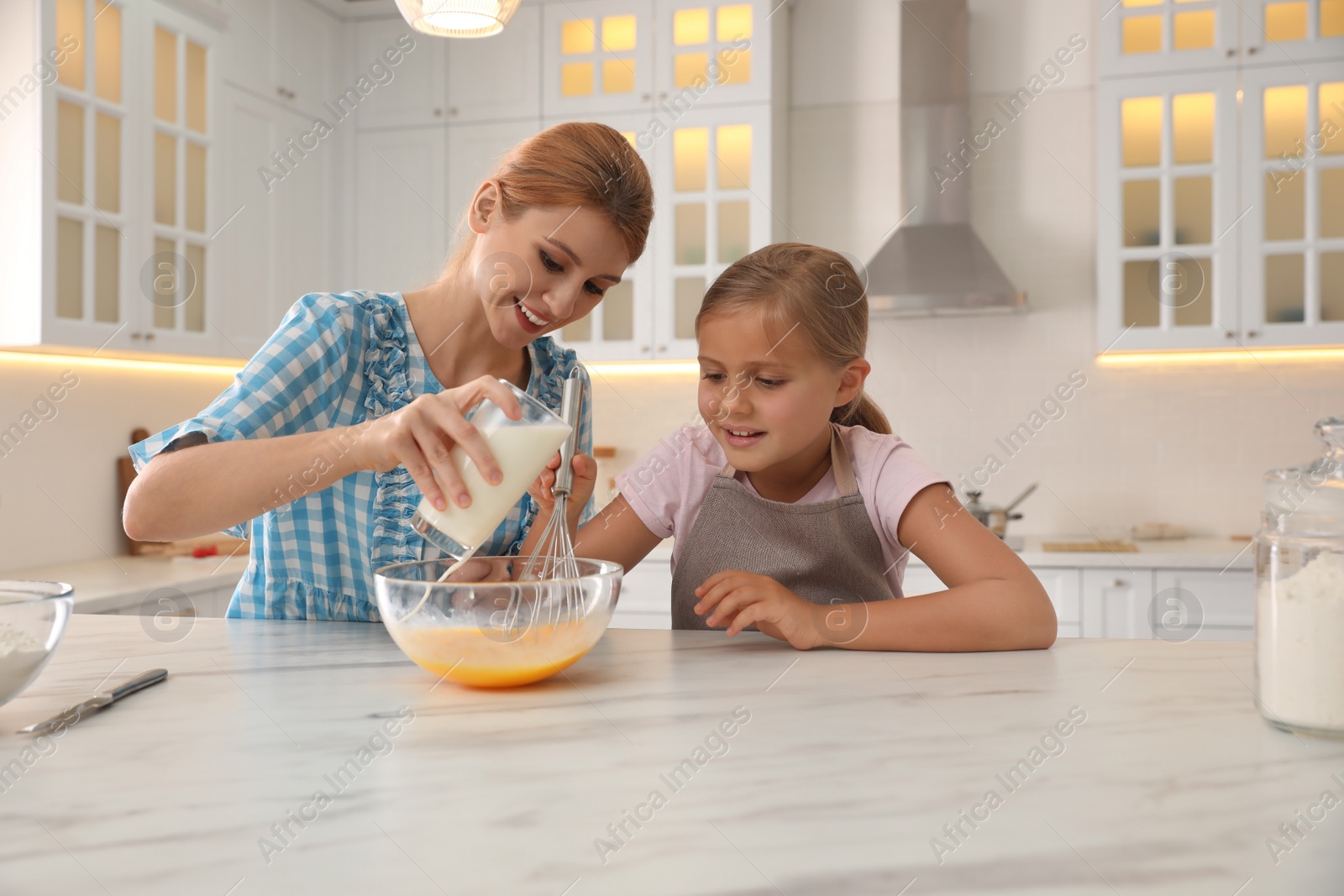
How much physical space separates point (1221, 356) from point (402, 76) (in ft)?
9.39

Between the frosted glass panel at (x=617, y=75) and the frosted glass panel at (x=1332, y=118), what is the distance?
205 cm

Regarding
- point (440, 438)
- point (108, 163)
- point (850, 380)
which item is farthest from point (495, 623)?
point (108, 163)

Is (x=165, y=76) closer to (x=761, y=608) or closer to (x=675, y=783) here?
(x=761, y=608)

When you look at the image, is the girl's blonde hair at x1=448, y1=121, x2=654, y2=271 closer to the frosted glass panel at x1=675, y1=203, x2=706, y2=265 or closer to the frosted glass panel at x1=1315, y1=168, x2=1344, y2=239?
A: the frosted glass panel at x1=675, y1=203, x2=706, y2=265

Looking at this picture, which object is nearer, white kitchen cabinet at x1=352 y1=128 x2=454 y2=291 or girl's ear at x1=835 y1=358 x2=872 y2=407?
girl's ear at x1=835 y1=358 x2=872 y2=407

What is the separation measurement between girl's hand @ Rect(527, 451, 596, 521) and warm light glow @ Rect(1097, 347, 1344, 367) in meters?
2.44

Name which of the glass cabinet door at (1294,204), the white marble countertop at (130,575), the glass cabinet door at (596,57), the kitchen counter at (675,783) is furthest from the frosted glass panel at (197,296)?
the glass cabinet door at (1294,204)

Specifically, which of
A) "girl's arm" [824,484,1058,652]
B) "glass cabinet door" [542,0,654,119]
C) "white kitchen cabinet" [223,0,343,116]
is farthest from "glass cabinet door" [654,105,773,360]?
"girl's arm" [824,484,1058,652]

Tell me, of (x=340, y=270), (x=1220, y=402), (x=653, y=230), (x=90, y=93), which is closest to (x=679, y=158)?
(x=653, y=230)

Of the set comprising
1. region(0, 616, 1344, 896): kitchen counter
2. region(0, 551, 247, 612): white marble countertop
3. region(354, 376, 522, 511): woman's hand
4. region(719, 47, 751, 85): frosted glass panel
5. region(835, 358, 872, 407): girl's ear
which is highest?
region(719, 47, 751, 85): frosted glass panel

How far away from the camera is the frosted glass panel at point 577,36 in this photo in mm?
3367

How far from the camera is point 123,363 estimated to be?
2.96 meters

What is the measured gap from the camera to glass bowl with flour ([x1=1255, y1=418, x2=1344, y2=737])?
69 cm

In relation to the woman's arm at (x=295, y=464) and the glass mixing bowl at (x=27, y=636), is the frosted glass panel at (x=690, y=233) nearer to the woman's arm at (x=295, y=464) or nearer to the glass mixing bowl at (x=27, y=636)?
the woman's arm at (x=295, y=464)
